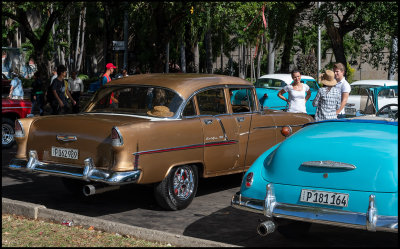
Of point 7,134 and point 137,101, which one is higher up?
point 137,101

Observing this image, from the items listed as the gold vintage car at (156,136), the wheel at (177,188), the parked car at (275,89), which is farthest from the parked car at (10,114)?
the wheel at (177,188)

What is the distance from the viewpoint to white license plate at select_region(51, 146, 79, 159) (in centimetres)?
791

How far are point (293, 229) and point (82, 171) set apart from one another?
263 centimetres

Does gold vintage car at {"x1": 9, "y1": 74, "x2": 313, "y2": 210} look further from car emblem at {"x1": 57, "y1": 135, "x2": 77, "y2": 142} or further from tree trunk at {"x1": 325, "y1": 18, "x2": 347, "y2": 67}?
tree trunk at {"x1": 325, "y1": 18, "x2": 347, "y2": 67}

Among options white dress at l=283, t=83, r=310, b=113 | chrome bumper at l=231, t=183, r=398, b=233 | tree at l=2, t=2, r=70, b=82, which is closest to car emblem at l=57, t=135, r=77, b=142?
chrome bumper at l=231, t=183, r=398, b=233

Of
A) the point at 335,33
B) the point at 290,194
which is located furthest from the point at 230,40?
the point at 290,194

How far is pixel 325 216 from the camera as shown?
5734 mm

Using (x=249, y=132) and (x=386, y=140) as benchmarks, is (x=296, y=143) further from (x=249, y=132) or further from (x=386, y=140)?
(x=249, y=132)

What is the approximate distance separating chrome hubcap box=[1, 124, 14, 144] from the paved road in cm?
389

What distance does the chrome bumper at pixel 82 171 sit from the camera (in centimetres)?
743

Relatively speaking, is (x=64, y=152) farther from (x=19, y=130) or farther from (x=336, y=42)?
(x=336, y=42)

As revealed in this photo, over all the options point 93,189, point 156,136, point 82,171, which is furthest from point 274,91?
point 93,189

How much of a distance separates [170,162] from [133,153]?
621 millimetres

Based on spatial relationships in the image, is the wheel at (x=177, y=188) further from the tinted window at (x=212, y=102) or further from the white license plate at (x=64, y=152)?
the white license plate at (x=64, y=152)
